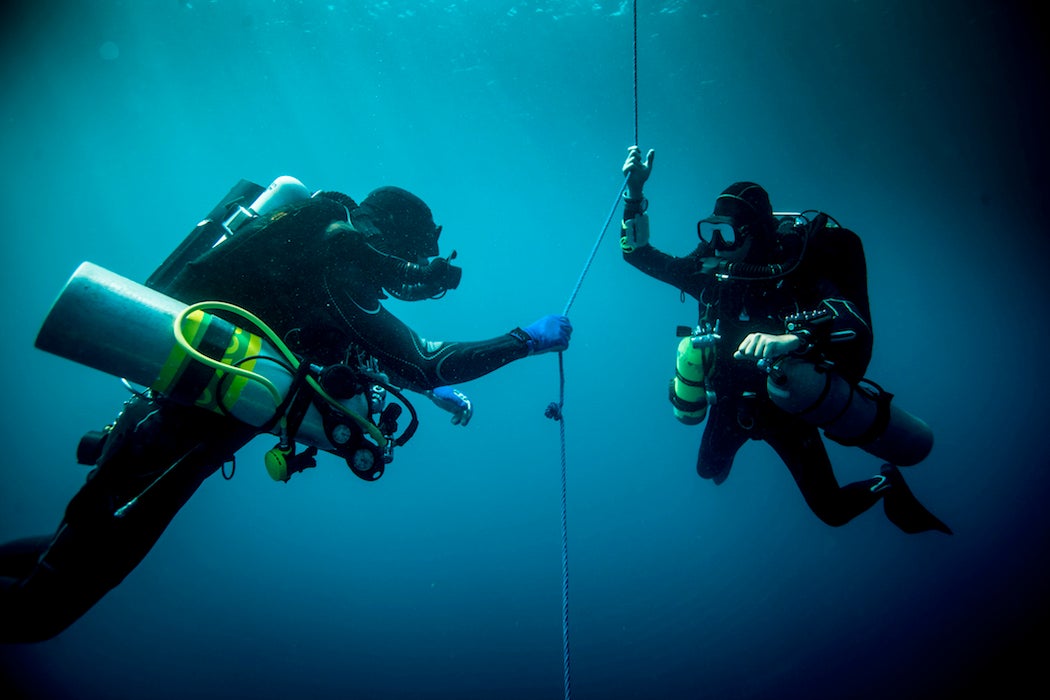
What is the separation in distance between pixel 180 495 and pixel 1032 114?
25.2 meters

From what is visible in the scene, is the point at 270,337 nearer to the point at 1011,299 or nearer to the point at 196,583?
the point at 196,583

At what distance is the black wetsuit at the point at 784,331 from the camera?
3.16m

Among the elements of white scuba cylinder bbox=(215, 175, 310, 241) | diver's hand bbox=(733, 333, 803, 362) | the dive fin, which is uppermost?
white scuba cylinder bbox=(215, 175, 310, 241)

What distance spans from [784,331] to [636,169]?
2.02 meters

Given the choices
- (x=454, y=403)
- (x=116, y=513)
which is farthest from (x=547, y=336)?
(x=116, y=513)

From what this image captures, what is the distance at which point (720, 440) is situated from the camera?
181 inches

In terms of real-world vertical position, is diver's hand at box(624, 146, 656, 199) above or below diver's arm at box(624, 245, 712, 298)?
above

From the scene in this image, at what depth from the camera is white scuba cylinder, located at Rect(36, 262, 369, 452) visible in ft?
6.21

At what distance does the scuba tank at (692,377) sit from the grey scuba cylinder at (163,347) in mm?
3184

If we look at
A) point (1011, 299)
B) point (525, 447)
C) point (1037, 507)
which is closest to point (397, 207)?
point (1037, 507)

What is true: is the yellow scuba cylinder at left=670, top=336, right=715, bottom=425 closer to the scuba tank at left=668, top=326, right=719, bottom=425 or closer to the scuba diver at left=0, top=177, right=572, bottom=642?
the scuba tank at left=668, top=326, right=719, bottom=425

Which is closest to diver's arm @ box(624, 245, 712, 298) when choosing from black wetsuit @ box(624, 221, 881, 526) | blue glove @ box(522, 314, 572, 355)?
black wetsuit @ box(624, 221, 881, 526)

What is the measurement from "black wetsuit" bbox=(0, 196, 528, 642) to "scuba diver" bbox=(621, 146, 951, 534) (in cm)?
205

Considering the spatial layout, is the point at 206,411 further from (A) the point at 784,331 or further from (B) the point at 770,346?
(A) the point at 784,331
